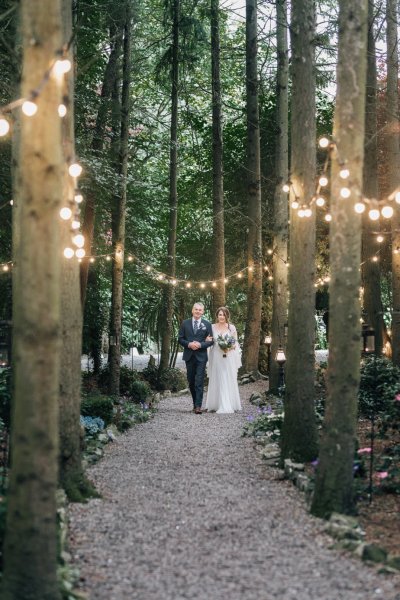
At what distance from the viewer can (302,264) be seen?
31.4ft

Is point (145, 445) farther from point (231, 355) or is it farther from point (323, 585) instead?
point (323, 585)

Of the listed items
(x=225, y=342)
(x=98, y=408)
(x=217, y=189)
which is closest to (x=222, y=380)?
(x=225, y=342)

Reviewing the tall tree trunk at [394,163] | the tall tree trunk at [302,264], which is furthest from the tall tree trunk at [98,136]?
the tall tree trunk at [302,264]

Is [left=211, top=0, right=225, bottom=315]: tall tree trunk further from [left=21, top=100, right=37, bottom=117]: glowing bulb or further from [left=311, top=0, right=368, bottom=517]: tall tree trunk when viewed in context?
[left=21, top=100, right=37, bottom=117]: glowing bulb

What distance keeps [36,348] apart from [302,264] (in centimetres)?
524

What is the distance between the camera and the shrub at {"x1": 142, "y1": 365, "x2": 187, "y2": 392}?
21.9m

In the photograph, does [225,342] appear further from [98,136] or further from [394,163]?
[394,163]

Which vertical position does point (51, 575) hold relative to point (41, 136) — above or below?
below

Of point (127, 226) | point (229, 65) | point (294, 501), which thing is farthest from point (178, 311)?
point (294, 501)

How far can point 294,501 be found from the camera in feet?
26.3

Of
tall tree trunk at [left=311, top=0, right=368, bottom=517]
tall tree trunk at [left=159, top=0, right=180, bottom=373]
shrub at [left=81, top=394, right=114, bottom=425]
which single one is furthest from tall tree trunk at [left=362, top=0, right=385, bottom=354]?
tall tree trunk at [left=311, top=0, right=368, bottom=517]

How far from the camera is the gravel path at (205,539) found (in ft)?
18.0

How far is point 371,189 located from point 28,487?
51.0 feet

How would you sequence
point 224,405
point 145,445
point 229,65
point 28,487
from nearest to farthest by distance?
point 28,487, point 145,445, point 224,405, point 229,65
